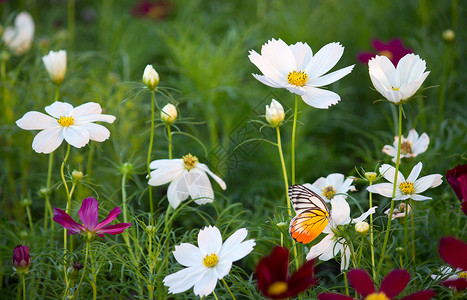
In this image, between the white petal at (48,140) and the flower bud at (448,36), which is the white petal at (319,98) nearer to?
the white petal at (48,140)

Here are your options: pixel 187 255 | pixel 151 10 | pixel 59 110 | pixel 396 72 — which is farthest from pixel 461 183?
pixel 151 10

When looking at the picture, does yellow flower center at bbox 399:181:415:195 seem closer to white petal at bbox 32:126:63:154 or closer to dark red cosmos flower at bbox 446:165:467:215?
dark red cosmos flower at bbox 446:165:467:215

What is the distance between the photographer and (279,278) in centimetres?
60

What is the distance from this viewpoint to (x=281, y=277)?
1.97 feet

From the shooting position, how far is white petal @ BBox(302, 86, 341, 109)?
2.56 feet

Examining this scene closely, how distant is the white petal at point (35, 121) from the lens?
0.82 m

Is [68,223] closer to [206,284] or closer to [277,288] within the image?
[206,284]

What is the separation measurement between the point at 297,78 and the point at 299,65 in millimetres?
44

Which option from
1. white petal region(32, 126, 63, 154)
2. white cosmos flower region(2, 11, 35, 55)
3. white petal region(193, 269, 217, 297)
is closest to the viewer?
white petal region(193, 269, 217, 297)

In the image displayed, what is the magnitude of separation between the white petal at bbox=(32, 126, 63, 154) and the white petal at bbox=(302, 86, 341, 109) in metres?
0.41

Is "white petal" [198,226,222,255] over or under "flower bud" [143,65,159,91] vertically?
under

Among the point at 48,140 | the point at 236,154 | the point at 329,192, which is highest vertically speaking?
the point at 48,140

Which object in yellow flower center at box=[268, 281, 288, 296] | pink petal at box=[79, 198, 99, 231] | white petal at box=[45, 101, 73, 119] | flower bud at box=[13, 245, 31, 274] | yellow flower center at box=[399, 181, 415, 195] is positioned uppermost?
white petal at box=[45, 101, 73, 119]

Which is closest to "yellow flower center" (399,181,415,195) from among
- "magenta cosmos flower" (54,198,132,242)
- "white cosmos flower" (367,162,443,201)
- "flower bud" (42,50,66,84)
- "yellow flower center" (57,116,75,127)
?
"white cosmos flower" (367,162,443,201)
